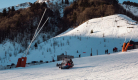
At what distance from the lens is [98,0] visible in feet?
181

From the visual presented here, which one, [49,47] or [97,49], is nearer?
[97,49]

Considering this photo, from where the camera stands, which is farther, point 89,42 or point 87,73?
point 89,42

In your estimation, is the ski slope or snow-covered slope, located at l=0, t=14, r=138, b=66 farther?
snow-covered slope, located at l=0, t=14, r=138, b=66

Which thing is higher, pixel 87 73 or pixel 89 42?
pixel 89 42

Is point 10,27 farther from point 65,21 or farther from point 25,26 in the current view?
point 65,21

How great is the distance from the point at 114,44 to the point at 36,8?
39513 millimetres

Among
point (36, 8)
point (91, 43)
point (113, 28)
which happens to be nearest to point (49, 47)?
point (91, 43)

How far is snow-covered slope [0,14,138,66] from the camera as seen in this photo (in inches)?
916

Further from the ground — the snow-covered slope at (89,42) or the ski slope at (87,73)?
the snow-covered slope at (89,42)

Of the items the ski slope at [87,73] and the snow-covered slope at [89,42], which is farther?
the snow-covered slope at [89,42]

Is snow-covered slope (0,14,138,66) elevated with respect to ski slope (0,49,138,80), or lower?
elevated

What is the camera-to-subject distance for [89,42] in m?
26.1

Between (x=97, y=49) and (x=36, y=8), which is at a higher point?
(x=36, y=8)

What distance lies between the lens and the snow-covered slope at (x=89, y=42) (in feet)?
76.3
